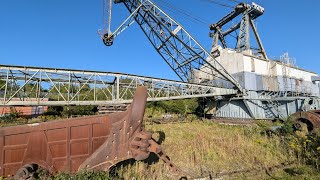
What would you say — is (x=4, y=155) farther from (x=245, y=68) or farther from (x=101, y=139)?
(x=245, y=68)

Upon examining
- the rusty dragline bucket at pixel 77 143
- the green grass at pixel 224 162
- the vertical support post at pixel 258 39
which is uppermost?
the vertical support post at pixel 258 39

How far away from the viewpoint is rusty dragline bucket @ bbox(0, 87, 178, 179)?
484 cm

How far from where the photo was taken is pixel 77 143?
507 cm

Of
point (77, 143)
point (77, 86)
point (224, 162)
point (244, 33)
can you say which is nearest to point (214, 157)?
point (224, 162)

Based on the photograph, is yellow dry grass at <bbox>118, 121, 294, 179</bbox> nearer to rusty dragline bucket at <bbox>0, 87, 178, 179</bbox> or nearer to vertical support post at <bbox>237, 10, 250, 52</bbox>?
rusty dragline bucket at <bbox>0, 87, 178, 179</bbox>

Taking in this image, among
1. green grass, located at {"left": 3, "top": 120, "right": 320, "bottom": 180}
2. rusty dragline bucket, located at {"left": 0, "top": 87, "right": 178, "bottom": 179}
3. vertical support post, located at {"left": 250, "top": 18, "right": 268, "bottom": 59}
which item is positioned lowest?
green grass, located at {"left": 3, "top": 120, "right": 320, "bottom": 180}

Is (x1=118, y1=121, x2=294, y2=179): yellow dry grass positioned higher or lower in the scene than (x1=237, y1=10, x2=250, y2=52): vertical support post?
lower

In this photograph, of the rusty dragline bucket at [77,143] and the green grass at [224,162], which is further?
the green grass at [224,162]

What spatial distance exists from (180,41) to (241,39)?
777cm

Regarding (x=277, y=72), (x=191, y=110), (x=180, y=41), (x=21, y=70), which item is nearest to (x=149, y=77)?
(x=180, y=41)

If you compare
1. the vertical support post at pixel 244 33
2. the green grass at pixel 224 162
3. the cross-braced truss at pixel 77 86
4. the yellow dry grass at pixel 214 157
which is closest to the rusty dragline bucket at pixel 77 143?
the green grass at pixel 224 162

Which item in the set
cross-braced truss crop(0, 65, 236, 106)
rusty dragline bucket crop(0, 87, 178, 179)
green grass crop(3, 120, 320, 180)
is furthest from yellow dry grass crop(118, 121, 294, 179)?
cross-braced truss crop(0, 65, 236, 106)

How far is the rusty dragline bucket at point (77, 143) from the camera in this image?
4836 mm

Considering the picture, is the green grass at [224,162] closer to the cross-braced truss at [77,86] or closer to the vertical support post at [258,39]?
the cross-braced truss at [77,86]
